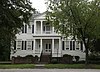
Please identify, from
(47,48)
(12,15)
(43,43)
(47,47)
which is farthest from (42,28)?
(12,15)

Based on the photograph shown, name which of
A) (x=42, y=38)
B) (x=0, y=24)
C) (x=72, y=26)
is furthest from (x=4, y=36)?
(x=42, y=38)

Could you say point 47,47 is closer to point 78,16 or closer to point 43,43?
point 43,43

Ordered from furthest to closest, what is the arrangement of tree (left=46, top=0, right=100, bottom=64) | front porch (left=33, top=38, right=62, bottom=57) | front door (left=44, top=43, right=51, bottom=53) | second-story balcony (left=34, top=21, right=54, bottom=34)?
1. front door (left=44, top=43, right=51, bottom=53)
2. second-story balcony (left=34, top=21, right=54, bottom=34)
3. front porch (left=33, top=38, right=62, bottom=57)
4. tree (left=46, top=0, right=100, bottom=64)

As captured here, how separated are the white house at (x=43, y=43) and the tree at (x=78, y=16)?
43.8 ft

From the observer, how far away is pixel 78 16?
35688mm

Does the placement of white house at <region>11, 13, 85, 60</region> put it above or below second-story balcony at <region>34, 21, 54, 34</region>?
below

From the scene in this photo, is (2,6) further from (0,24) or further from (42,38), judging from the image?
(42,38)

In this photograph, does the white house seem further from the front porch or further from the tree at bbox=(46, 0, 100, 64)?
the tree at bbox=(46, 0, 100, 64)

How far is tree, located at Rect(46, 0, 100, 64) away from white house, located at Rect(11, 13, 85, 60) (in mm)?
13347

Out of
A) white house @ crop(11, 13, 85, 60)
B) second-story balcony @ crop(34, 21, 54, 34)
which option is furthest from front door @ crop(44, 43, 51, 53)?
second-story balcony @ crop(34, 21, 54, 34)

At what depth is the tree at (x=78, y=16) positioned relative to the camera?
3562 cm

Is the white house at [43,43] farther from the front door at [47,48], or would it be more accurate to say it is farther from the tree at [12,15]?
the tree at [12,15]

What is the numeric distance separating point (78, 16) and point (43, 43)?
18449 mm

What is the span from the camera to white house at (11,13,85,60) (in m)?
50.8
